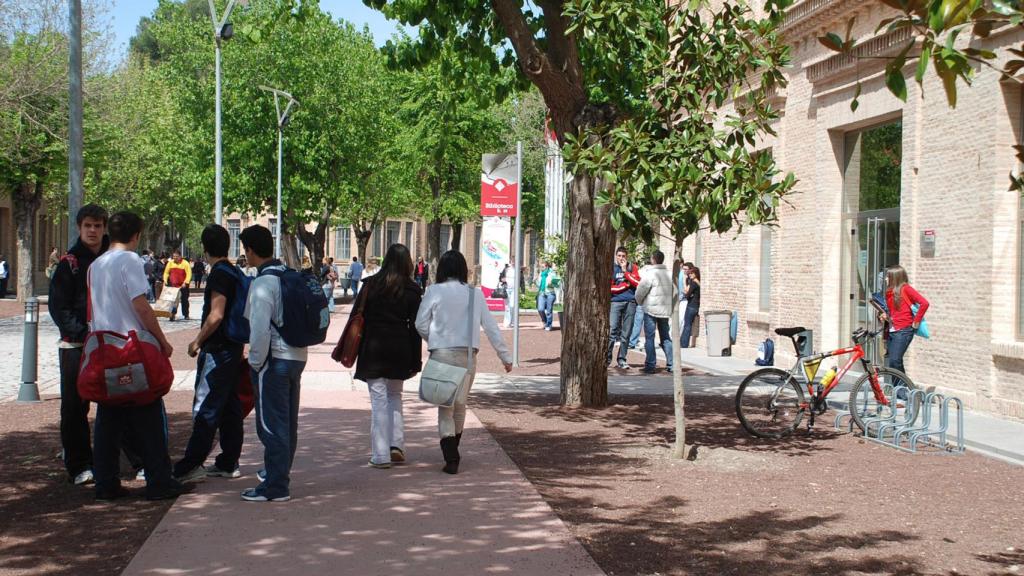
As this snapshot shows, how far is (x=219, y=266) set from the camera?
7.55 m

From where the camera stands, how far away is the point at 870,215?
53.9ft

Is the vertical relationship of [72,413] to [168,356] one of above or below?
below

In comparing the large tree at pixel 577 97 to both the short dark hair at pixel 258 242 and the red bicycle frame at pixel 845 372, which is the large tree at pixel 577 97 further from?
the short dark hair at pixel 258 242

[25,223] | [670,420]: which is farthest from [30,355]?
[25,223]

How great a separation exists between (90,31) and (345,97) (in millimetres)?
14419

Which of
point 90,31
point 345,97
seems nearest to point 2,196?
point 90,31

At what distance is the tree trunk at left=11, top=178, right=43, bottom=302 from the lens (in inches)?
1492

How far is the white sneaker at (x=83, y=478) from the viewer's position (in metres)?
7.77

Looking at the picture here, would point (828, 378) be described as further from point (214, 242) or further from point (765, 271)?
point (765, 271)

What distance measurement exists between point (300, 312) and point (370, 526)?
145cm

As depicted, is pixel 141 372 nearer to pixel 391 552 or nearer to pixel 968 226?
pixel 391 552

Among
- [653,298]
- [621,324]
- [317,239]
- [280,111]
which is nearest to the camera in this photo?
[653,298]

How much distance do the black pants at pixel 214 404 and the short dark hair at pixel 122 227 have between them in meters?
0.93

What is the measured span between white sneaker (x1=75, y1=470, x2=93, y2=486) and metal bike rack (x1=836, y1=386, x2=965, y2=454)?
265 inches
